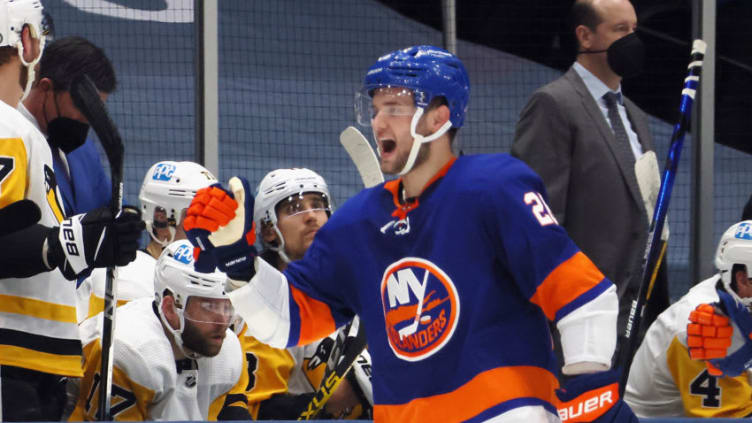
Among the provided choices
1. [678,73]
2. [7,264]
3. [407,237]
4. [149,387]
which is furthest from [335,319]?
[678,73]

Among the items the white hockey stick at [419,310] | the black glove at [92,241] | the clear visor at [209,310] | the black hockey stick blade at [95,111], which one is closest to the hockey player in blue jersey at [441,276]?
the white hockey stick at [419,310]

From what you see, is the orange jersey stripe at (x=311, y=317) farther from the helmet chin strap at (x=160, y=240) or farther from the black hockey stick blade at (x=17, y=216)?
the helmet chin strap at (x=160, y=240)

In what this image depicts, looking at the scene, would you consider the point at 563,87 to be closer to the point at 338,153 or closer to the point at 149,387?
the point at 149,387

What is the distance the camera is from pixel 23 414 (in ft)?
8.37

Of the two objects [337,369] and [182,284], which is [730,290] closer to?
[337,369]

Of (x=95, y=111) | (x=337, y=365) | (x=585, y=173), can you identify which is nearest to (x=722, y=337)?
(x=585, y=173)

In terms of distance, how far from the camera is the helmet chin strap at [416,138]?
225 cm

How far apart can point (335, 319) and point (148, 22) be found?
8.45 feet

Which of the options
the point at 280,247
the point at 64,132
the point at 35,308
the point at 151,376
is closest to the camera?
the point at 35,308

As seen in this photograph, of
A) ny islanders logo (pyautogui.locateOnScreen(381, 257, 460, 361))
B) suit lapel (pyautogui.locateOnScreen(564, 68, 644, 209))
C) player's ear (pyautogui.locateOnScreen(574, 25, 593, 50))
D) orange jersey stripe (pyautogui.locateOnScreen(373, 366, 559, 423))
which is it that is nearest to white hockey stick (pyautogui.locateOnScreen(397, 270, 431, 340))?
ny islanders logo (pyautogui.locateOnScreen(381, 257, 460, 361))

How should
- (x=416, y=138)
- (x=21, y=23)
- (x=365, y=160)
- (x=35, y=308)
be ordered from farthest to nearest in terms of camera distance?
(x=365, y=160) → (x=21, y=23) → (x=35, y=308) → (x=416, y=138)

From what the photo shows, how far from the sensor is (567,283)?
2059 millimetres

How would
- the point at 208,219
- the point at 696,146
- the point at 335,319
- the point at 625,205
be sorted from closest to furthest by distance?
the point at 208,219, the point at 335,319, the point at 625,205, the point at 696,146

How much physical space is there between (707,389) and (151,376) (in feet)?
5.36
